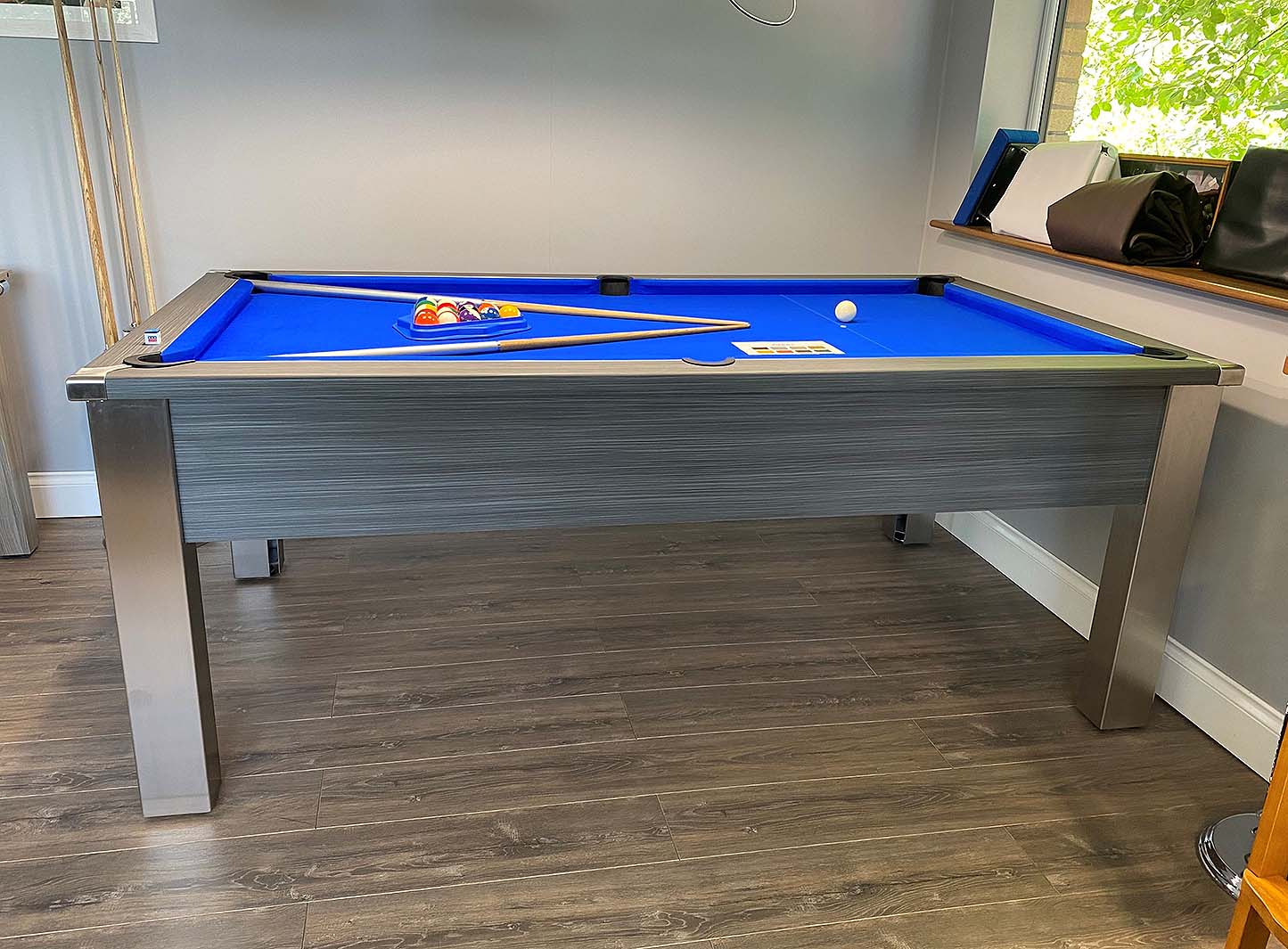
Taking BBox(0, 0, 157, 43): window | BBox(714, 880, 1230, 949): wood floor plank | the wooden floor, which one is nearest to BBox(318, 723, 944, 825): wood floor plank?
the wooden floor

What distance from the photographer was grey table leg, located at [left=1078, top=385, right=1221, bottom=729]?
2.02 meters

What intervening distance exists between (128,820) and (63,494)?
5.68 feet

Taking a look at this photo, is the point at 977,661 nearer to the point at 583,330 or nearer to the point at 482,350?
the point at 583,330

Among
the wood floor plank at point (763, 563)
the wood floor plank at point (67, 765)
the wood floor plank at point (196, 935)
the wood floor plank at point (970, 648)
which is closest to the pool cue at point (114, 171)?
the wood floor plank at point (67, 765)

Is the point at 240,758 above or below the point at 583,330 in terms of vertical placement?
below

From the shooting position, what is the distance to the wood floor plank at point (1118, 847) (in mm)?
1756

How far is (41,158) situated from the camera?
2.88 metres

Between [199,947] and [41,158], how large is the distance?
2.37 metres

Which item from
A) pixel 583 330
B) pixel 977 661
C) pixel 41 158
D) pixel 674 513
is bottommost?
pixel 977 661

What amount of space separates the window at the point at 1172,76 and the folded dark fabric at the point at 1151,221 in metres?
0.26

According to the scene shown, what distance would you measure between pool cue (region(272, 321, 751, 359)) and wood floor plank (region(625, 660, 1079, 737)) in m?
0.82

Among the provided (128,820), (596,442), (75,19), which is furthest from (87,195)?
(596,442)

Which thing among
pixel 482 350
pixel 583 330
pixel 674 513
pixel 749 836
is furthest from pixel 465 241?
pixel 749 836

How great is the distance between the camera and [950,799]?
1.95 meters
